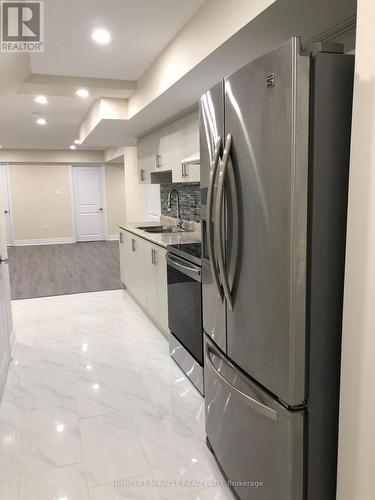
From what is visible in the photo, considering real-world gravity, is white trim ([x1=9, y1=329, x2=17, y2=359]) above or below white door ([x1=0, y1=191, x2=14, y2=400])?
below

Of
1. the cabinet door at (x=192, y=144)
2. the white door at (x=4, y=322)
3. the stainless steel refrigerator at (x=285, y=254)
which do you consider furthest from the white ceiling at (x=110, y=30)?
the white door at (x=4, y=322)

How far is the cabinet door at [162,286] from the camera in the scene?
3.56m

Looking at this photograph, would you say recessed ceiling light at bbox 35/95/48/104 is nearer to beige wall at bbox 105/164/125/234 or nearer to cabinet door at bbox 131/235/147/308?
cabinet door at bbox 131/235/147/308

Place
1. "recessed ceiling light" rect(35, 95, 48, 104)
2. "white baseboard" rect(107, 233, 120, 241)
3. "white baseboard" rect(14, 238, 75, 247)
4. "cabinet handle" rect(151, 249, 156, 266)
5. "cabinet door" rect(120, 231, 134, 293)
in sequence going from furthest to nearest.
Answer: "white baseboard" rect(107, 233, 120, 241), "white baseboard" rect(14, 238, 75, 247), "cabinet door" rect(120, 231, 134, 293), "recessed ceiling light" rect(35, 95, 48, 104), "cabinet handle" rect(151, 249, 156, 266)

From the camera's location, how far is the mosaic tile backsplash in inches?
178

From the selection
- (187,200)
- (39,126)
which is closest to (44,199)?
(39,126)

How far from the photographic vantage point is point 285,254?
1358 mm

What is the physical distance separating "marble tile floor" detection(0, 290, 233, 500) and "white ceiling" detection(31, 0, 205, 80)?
2490mm

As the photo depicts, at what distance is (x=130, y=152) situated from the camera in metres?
7.71

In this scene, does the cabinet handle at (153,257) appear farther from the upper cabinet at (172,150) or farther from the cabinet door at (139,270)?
the upper cabinet at (172,150)

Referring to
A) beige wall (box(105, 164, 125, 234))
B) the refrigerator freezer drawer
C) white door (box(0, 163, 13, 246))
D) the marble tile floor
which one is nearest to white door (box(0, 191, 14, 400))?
the marble tile floor

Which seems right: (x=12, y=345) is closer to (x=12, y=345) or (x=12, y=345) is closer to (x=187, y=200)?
(x=12, y=345)

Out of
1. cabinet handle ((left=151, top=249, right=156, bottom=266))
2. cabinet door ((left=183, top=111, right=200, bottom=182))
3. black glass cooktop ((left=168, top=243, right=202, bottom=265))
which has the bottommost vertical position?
cabinet handle ((left=151, top=249, right=156, bottom=266))

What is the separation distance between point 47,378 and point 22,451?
2.92 ft
